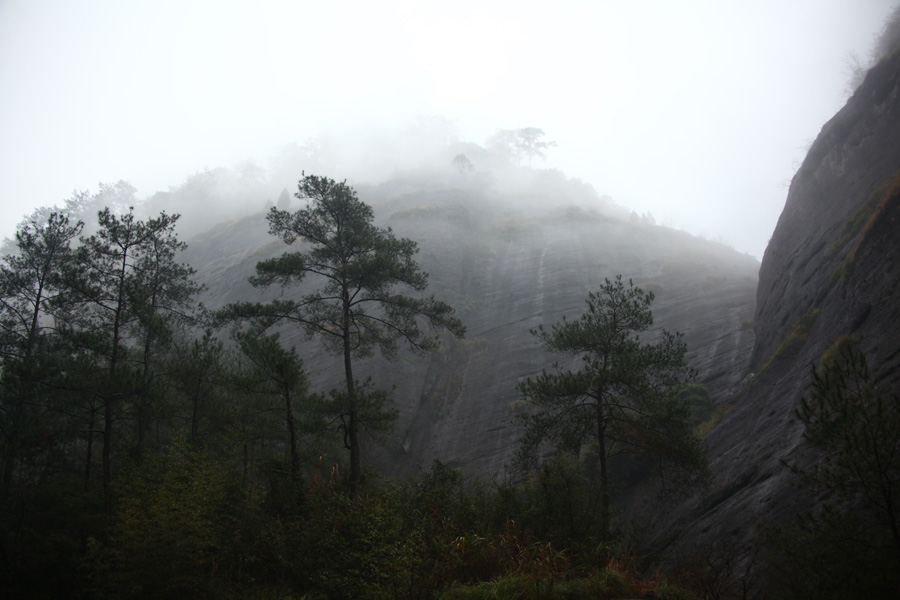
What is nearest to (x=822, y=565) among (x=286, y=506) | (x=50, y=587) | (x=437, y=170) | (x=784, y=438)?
(x=784, y=438)

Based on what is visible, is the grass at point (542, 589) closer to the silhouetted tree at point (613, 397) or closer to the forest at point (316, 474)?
the forest at point (316, 474)

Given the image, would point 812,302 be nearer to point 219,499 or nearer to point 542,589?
point 542,589

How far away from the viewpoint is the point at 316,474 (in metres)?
13.6

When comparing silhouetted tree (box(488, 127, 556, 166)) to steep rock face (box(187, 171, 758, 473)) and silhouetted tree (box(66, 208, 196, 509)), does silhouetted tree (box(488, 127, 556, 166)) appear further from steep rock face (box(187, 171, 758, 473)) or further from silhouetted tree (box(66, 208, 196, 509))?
silhouetted tree (box(66, 208, 196, 509))

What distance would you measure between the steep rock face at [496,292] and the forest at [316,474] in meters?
8.59

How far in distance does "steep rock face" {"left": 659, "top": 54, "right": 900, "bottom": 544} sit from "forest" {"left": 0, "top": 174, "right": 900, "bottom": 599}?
106cm

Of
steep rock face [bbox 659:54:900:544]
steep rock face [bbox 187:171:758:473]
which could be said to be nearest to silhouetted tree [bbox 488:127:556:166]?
steep rock face [bbox 187:171:758:473]

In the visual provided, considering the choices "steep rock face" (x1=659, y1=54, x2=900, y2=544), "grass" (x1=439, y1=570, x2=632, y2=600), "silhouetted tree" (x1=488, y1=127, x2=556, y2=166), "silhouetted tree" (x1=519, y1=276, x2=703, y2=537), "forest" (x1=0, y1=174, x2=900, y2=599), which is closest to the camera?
"grass" (x1=439, y1=570, x2=632, y2=600)

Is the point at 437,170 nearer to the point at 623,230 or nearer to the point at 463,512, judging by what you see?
the point at 623,230

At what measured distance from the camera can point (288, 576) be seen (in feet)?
28.5

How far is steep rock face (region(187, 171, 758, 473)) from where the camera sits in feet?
81.9

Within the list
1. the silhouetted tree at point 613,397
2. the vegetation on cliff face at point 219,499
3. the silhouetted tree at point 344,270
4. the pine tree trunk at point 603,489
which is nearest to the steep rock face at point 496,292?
the vegetation on cliff face at point 219,499

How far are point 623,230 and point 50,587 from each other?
→ 49624 mm

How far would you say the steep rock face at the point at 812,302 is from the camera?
11336 millimetres
